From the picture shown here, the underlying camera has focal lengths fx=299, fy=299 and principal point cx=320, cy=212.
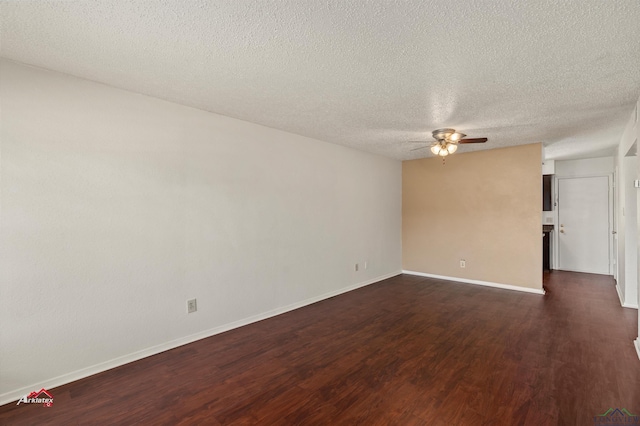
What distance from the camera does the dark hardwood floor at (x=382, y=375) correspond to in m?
1.99

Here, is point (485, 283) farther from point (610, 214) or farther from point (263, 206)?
point (263, 206)

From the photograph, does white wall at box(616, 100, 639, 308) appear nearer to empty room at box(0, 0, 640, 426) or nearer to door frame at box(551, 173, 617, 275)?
empty room at box(0, 0, 640, 426)

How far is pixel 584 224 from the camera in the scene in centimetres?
626

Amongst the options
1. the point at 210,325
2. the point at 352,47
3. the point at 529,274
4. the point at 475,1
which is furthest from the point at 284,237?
the point at 529,274

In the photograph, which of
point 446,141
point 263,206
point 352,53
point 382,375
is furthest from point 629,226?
point 263,206

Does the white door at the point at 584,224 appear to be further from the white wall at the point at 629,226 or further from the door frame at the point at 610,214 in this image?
the white wall at the point at 629,226

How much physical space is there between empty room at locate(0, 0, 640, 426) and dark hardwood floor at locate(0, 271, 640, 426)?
0.02 metres

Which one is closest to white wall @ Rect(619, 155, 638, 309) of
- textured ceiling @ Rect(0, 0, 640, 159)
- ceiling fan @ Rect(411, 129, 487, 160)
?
textured ceiling @ Rect(0, 0, 640, 159)

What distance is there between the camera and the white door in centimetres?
605

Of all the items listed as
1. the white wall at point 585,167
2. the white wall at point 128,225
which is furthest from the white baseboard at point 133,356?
the white wall at point 585,167

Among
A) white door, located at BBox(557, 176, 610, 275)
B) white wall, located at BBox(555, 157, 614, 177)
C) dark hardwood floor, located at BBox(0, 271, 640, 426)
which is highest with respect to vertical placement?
white wall, located at BBox(555, 157, 614, 177)

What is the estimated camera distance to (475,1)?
1.49 m

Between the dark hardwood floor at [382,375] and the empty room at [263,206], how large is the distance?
0.08ft

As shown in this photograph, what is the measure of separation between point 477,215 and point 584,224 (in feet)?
9.49
